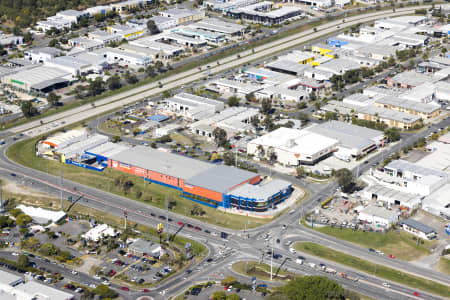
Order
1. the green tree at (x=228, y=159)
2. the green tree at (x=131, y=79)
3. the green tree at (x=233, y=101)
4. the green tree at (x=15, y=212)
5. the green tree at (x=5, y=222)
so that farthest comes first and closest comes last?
the green tree at (x=131, y=79) < the green tree at (x=233, y=101) < the green tree at (x=228, y=159) < the green tree at (x=15, y=212) < the green tree at (x=5, y=222)

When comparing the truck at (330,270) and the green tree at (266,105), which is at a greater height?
the green tree at (266,105)

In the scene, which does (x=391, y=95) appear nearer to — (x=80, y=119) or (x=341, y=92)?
(x=341, y=92)

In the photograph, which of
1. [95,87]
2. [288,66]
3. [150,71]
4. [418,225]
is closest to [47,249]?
[418,225]

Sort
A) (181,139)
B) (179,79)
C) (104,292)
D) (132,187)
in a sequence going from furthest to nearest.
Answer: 1. (179,79)
2. (181,139)
3. (132,187)
4. (104,292)

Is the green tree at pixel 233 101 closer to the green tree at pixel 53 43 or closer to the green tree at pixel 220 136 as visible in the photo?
the green tree at pixel 220 136

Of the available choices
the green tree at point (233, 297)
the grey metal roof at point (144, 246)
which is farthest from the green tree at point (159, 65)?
the green tree at point (233, 297)

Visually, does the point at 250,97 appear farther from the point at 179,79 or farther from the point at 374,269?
the point at 374,269
